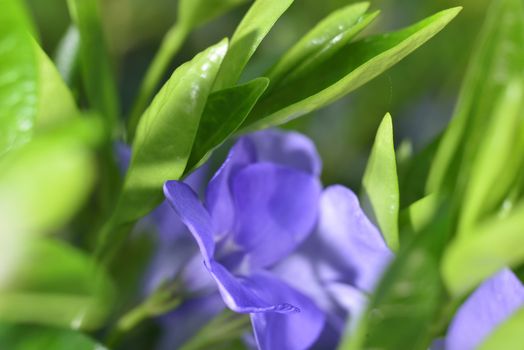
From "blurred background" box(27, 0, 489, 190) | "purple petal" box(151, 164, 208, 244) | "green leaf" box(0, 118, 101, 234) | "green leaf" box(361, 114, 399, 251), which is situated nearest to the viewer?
"green leaf" box(0, 118, 101, 234)

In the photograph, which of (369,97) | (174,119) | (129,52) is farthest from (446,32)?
(174,119)

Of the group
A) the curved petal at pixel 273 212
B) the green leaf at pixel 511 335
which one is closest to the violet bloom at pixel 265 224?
the curved petal at pixel 273 212

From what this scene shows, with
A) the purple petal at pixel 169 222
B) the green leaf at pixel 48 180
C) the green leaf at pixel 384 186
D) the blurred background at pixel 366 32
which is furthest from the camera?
the blurred background at pixel 366 32

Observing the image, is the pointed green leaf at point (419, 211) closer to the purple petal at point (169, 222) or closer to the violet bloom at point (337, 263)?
the violet bloom at point (337, 263)

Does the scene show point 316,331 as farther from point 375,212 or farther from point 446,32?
point 446,32

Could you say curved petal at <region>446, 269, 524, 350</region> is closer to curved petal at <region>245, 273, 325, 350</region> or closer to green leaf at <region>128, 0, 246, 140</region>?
curved petal at <region>245, 273, 325, 350</region>

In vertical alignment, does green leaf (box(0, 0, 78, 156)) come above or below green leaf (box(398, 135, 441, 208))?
above

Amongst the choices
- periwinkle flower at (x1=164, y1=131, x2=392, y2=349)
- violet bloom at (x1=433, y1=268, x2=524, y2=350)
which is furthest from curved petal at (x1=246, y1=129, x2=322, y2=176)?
violet bloom at (x1=433, y1=268, x2=524, y2=350)
